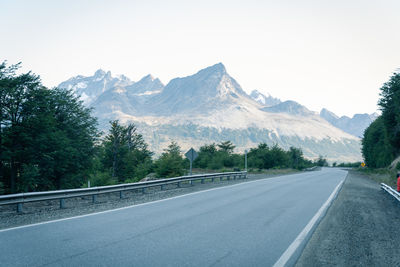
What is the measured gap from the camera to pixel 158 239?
634 cm

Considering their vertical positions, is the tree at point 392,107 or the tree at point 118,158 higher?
the tree at point 392,107

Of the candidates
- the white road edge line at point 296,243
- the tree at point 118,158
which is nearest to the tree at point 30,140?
the white road edge line at point 296,243

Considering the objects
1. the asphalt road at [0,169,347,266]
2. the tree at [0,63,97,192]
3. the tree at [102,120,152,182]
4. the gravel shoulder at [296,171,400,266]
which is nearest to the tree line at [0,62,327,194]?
the tree at [0,63,97,192]

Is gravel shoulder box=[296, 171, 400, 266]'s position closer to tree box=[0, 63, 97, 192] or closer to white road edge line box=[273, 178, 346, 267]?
white road edge line box=[273, 178, 346, 267]

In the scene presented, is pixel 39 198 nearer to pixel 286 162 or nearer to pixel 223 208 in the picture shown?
pixel 223 208

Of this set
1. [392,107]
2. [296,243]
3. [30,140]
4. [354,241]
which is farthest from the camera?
[392,107]

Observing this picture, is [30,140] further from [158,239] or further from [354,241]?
[354,241]

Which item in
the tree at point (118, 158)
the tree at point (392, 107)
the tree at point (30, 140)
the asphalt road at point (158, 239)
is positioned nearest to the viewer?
the asphalt road at point (158, 239)

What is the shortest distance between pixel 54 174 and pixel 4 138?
594 centimetres

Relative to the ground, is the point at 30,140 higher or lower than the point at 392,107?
lower

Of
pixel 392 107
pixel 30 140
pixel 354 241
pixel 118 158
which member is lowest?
pixel 354 241

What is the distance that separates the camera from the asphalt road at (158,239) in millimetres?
5047

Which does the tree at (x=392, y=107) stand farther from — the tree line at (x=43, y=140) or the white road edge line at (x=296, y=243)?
the white road edge line at (x=296, y=243)

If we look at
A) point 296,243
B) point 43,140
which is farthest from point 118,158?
point 296,243
